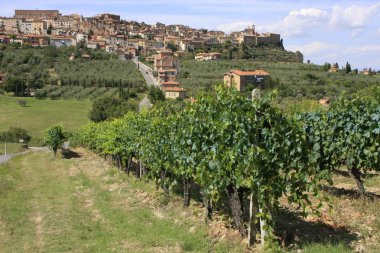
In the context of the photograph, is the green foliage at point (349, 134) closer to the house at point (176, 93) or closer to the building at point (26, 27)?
the house at point (176, 93)

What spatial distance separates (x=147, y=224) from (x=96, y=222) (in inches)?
82.6

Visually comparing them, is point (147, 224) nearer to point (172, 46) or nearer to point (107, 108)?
point (107, 108)

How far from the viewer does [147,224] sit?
1010 centimetres

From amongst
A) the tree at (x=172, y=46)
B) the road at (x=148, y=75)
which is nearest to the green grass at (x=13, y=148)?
the road at (x=148, y=75)

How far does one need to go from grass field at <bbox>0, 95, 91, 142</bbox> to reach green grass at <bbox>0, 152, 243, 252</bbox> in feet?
154

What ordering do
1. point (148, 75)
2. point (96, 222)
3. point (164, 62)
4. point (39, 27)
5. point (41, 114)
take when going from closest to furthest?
1. point (96, 222)
2. point (41, 114)
3. point (148, 75)
4. point (164, 62)
5. point (39, 27)

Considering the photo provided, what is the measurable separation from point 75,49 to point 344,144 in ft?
423

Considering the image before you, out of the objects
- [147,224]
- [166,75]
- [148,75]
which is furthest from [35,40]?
[147,224]

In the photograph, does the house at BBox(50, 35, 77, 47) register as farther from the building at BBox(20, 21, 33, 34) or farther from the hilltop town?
the building at BBox(20, 21, 33, 34)

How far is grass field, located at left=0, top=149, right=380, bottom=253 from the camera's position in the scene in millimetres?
7222

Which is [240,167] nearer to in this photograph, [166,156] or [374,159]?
[374,159]

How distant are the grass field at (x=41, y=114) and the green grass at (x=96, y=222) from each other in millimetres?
46922

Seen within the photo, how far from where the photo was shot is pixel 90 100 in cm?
8038

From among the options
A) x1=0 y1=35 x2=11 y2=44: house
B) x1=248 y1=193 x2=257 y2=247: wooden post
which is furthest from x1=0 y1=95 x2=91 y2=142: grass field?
x1=0 y1=35 x2=11 y2=44: house
